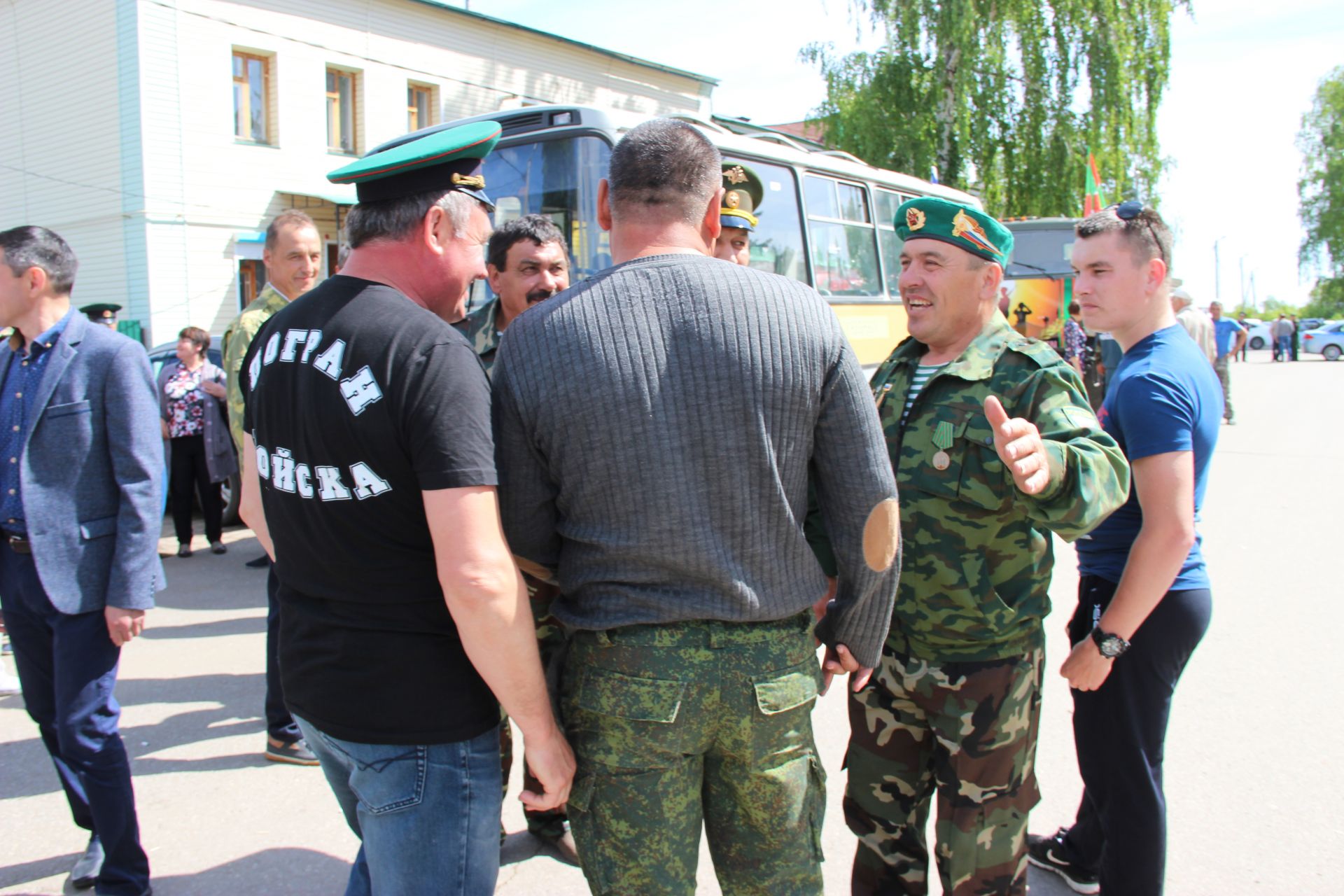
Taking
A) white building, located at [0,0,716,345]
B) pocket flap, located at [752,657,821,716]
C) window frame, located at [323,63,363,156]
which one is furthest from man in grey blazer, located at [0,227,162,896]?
window frame, located at [323,63,363,156]

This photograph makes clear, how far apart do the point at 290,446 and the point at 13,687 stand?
4.08 metres

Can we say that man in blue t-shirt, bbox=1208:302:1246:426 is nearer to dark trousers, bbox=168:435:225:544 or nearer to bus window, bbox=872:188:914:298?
bus window, bbox=872:188:914:298

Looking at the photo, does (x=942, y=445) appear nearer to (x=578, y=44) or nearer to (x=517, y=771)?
(x=517, y=771)

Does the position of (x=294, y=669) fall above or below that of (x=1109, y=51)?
below

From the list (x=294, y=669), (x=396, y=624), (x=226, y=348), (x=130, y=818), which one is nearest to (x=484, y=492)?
(x=396, y=624)

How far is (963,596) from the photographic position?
2256mm

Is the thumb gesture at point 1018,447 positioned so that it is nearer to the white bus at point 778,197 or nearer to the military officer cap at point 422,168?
the military officer cap at point 422,168

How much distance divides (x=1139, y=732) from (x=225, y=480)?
8.23 m

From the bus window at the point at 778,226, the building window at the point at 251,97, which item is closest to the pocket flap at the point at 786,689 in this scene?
the bus window at the point at 778,226

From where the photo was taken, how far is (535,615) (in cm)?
279

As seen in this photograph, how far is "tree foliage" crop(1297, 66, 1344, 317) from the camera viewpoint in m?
51.6

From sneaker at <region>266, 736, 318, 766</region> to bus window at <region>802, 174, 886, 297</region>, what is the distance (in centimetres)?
565

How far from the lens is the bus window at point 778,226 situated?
753 centimetres

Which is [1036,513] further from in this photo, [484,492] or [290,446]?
[290,446]
